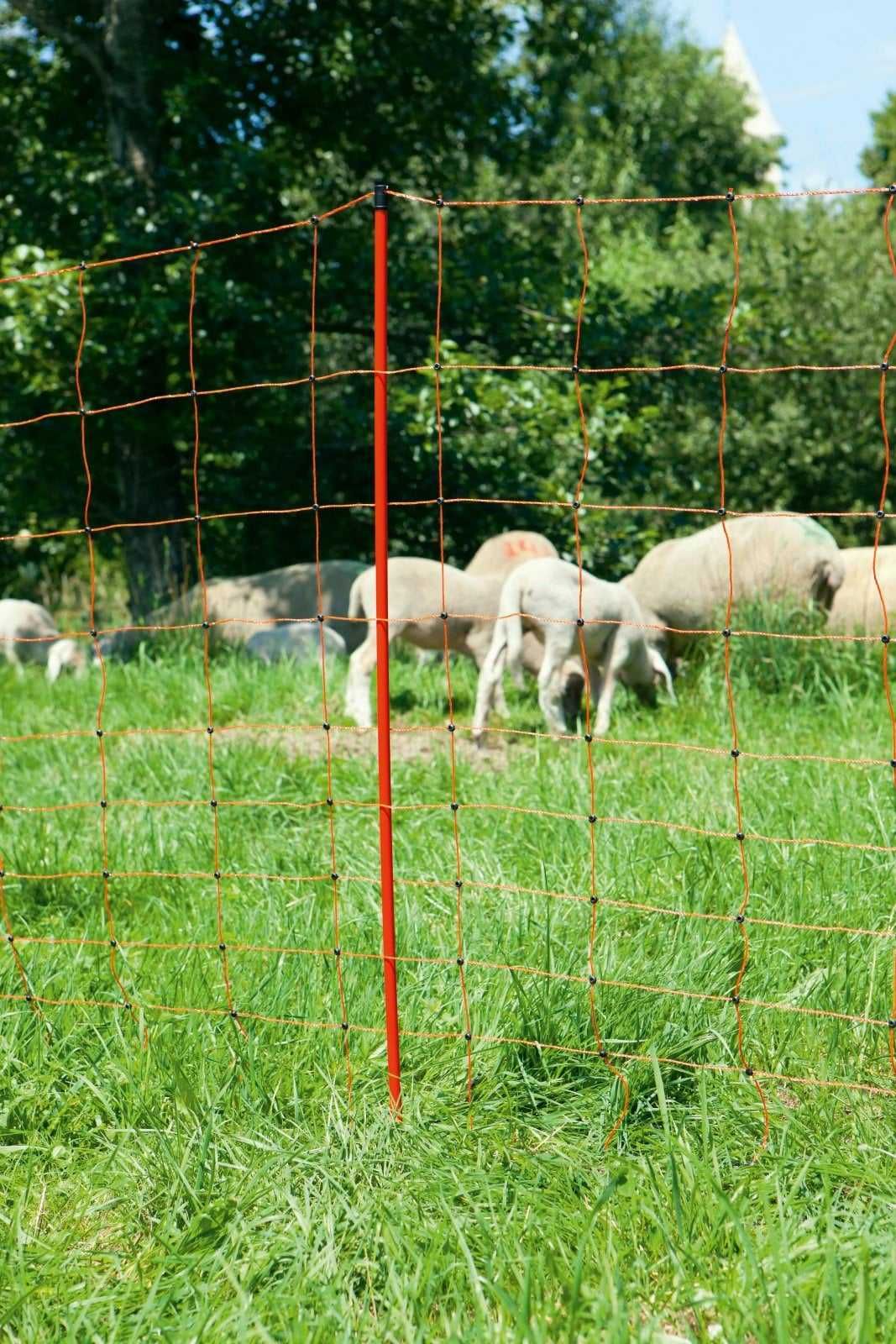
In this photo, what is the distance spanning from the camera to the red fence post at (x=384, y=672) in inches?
110

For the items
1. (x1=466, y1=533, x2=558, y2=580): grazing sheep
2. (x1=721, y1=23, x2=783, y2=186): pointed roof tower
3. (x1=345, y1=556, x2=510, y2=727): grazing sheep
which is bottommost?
(x1=345, y1=556, x2=510, y2=727): grazing sheep

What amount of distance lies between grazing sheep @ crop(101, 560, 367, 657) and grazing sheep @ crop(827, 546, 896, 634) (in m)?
3.29

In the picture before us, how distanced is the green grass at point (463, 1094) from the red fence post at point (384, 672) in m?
0.16

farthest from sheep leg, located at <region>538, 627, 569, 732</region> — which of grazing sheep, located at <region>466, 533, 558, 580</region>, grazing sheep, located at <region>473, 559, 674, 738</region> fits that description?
grazing sheep, located at <region>466, 533, 558, 580</region>

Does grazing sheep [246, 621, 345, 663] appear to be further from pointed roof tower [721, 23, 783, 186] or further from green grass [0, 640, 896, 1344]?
pointed roof tower [721, 23, 783, 186]

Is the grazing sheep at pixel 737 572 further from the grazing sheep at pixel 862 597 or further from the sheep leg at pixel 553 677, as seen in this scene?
the sheep leg at pixel 553 677

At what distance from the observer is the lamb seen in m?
8.51

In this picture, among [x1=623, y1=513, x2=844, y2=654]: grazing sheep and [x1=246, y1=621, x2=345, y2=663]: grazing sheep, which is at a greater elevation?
[x1=623, y1=513, x2=844, y2=654]: grazing sheep

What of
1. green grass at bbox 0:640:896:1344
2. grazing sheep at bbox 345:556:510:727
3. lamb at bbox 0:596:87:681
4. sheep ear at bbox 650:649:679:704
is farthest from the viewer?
lamb at bbox 0:596:87:681

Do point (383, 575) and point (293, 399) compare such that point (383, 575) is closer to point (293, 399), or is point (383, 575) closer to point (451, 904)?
point (451, 904)

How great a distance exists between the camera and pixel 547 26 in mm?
11469

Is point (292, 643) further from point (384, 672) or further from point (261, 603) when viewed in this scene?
point (384, 672)

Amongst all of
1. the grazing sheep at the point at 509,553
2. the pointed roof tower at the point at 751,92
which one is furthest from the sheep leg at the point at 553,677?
the pointed roof tower at the point at 751,92

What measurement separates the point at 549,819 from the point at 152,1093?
1.87 meters
